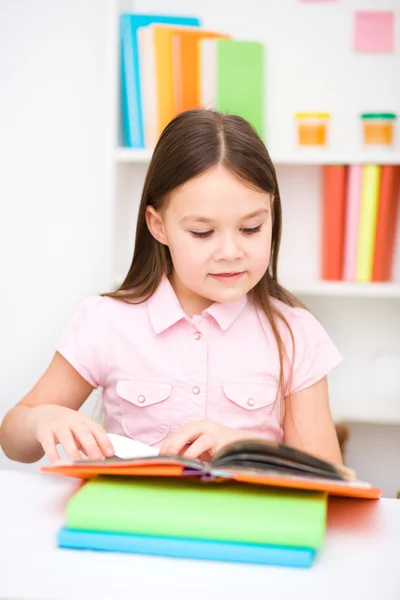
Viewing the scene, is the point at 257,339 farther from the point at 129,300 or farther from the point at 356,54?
the point at 356,54

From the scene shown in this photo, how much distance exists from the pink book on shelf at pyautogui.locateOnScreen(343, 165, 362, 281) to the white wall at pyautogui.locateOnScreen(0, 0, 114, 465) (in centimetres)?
67

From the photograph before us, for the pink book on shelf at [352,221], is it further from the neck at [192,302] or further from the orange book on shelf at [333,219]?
the neck at [192,302]

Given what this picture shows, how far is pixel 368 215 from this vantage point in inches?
76.7

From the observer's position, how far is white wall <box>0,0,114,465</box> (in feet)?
7.32

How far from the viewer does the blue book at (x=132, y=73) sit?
1.99m

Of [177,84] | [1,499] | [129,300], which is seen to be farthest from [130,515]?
[177,84]

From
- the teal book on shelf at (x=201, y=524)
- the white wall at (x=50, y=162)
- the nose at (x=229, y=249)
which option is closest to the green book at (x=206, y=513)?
the teal book on shelf at (x=201, y=524)

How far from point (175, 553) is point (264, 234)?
0.58 m

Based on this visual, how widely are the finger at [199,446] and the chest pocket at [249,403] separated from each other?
0.39m

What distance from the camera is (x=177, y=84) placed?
6.49 feet

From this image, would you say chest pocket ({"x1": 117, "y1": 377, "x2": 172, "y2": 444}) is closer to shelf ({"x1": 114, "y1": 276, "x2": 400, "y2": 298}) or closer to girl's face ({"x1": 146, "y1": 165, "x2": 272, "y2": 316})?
girl's face ({"x1": 146, "y1": 165, "x2": 272, "y2": 316})

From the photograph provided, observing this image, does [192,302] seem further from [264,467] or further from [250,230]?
[264,467]

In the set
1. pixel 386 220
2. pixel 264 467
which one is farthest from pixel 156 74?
pixel 264 467

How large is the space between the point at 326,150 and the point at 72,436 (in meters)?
1.25
